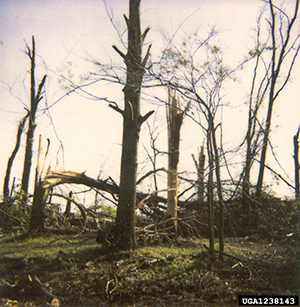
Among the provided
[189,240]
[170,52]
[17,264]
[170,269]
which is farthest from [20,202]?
[170,52]

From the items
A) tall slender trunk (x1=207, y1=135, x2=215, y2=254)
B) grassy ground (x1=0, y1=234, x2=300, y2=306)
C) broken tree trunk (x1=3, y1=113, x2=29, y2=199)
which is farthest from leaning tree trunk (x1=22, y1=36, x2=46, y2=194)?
tall slender trunk (x1=207, y1=135, x2=215, y2=254)

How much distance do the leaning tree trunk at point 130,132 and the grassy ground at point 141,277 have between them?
511 millimetres

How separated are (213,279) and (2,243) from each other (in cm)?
533

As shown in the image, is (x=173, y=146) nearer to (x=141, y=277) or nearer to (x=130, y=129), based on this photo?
(x=130, y=129)

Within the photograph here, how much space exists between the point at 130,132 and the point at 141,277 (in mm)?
2949

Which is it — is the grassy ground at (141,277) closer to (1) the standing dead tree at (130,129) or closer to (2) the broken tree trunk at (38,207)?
(1) the standing dead tree at (130,129)

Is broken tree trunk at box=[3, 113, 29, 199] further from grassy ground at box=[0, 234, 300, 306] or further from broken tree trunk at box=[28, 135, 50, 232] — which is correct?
grassy ground at box=[0, 234, 300, 306]

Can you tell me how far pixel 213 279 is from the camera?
15.6 ft

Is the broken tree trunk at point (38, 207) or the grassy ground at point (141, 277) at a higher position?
the broken tree trunk at point (38, 207)

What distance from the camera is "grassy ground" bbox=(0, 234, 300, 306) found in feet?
14.4

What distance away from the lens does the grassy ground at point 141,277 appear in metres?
4.38

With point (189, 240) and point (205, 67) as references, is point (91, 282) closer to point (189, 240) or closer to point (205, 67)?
point (189, 240)

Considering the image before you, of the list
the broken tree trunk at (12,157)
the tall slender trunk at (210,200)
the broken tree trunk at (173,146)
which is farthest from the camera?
Result: the broken tree trunk at (12,157)

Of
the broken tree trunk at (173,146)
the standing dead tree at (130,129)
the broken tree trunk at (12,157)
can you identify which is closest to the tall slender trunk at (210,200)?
the standing dead tree at (130,129)
